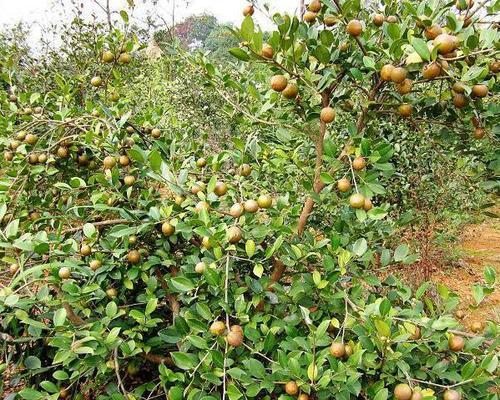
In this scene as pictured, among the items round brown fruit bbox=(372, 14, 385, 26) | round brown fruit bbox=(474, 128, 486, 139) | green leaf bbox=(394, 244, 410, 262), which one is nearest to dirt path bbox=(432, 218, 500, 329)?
green leaf bbox=(394, 244, 410, 262)

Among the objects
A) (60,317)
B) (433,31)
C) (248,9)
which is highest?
(248,9)

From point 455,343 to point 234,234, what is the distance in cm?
70

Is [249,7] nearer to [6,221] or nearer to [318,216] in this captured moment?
[318,216]

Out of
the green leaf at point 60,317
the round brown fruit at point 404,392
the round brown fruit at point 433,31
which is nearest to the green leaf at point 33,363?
the green leaf at point 60,317

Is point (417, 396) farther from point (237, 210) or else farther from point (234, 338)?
point (237, 210)

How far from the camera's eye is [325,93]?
1.48 meters

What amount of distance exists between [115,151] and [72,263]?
0.46 m

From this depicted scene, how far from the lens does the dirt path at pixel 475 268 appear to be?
4.49 meters

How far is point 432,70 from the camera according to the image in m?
1.15

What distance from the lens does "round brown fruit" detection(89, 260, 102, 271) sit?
1.42 metres

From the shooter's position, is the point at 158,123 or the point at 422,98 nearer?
the point at 422,98

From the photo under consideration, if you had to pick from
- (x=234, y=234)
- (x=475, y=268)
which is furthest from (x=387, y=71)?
(x=475, y=268)

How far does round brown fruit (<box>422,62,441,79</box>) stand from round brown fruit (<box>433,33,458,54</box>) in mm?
39

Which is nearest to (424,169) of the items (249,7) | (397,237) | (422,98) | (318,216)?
(397,237)
